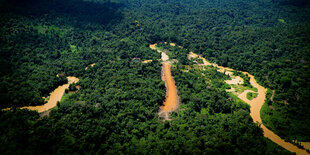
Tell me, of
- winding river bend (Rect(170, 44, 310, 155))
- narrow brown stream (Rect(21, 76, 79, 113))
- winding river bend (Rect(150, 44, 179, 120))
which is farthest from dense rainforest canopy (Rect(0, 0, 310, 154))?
winding river bend (Rect(150, 44, 179, 120))

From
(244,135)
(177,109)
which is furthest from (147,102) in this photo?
(244,135)

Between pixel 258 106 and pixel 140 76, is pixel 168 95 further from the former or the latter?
pixel 258 106

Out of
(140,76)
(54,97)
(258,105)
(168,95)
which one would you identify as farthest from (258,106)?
(54,97)

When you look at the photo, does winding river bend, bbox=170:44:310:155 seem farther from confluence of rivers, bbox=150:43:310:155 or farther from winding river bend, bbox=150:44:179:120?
winding river bend, bbox=150:44:179:120

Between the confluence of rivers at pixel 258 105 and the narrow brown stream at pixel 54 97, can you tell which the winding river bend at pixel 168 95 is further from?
the narrow brown stream at pixel 54 97

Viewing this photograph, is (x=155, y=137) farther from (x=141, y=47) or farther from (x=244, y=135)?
(x=141, y=47)

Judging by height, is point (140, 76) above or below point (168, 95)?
above

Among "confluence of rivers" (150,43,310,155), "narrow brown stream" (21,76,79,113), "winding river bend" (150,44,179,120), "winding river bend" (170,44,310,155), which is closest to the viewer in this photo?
"winding river bend" (170,44,310,155)

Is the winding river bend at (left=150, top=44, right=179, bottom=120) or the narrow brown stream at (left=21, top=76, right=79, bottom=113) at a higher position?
the winding river bend at (left=150, top=44, right=179, bottom=120)
